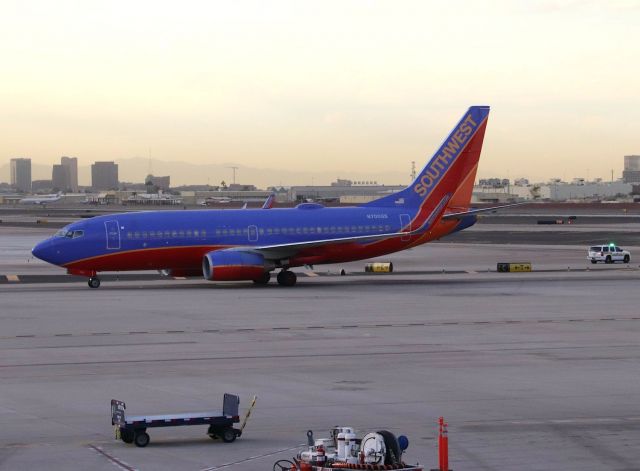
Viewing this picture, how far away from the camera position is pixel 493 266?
73.3 m

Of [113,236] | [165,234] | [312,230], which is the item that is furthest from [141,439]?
[312,230]

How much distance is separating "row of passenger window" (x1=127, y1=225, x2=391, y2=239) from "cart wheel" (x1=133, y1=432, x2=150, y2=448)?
35.9 meters

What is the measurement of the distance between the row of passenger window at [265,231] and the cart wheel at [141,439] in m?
35.9

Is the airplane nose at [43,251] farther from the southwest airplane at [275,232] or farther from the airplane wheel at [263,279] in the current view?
the airplane wheel at [263,279]

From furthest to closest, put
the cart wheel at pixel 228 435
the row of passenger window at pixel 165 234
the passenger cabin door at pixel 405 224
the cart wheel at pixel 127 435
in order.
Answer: the passenger cabin door at pixel 405 224 → the row of passenger window at pixel 165 234 → the cart wheel at pixel 228 435 → the cart wheel at pixel 127 435

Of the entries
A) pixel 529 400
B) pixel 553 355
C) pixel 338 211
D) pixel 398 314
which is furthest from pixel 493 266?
pixel 529 400

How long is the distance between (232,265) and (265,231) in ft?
12.4

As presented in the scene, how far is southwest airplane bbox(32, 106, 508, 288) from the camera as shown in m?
55.9

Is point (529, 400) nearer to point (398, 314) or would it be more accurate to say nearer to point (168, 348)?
point (168, 348)

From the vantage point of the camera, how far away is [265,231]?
58750 millimetres

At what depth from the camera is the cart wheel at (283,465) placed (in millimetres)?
18078

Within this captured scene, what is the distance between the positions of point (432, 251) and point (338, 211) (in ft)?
106

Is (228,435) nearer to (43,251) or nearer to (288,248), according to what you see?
(288,248)

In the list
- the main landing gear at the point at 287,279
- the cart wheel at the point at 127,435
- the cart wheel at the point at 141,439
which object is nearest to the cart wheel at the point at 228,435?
the cart wheel at the point at 141,439
